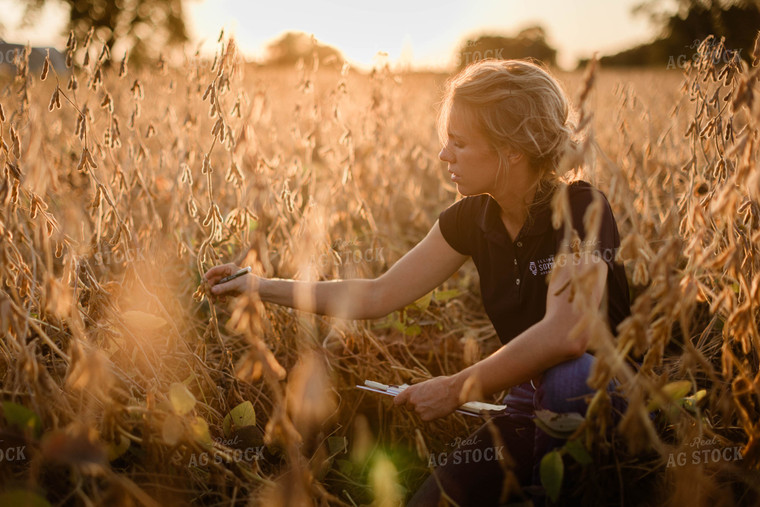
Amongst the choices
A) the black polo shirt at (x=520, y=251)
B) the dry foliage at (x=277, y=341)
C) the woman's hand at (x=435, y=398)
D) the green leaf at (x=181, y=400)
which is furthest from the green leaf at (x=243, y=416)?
the black polo shirt at (x=520, y=251)

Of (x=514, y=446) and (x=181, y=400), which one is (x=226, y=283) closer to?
(x=181, y=400)

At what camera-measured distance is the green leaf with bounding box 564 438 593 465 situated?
37.9 inches

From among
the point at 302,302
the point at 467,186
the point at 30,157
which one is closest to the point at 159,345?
the point at 302,302

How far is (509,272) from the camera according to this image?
1.36 metres

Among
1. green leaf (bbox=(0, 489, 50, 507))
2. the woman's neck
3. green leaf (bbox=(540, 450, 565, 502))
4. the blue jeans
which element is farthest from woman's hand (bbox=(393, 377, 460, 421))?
green leaf (bbox=(0, 489, 50, 507))

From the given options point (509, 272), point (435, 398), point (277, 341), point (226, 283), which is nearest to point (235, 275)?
point (226, 283)

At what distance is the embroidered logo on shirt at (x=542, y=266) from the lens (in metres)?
1.25

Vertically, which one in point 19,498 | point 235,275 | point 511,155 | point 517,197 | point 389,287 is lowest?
point 19,498

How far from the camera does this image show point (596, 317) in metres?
0.80

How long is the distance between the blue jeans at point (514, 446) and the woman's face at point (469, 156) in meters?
0.47

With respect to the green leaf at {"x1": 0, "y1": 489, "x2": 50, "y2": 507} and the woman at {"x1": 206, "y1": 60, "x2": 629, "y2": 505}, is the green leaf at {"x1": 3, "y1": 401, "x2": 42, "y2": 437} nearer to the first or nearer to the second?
the green leaf at {"x1": 0, "y1": 489, "x2": 50, "y2": 507}

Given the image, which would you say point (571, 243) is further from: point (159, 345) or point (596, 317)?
point (159, 345)

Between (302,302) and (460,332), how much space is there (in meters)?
0.83

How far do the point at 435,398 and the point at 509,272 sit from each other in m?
0.40
